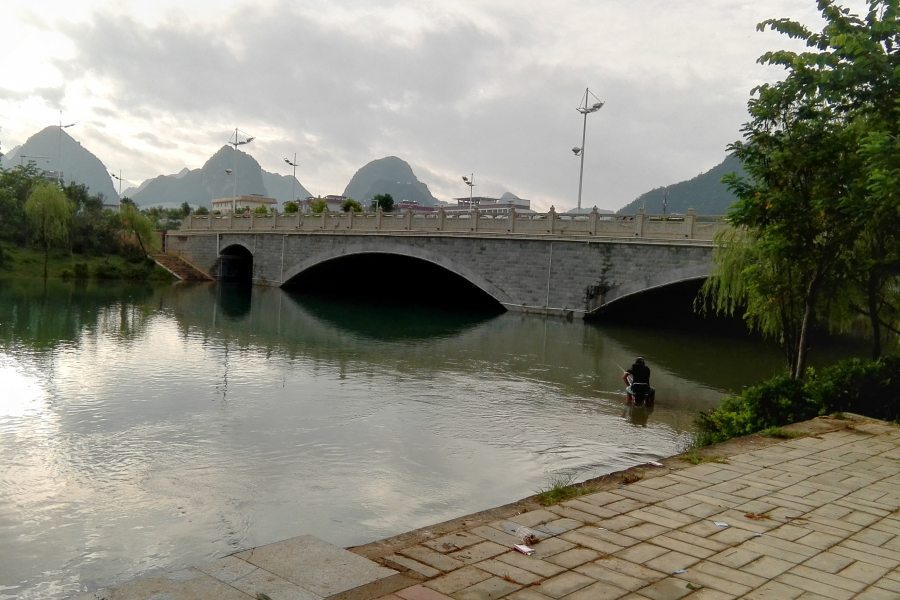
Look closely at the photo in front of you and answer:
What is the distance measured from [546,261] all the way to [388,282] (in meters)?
18.1

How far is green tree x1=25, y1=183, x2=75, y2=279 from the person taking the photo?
133ft

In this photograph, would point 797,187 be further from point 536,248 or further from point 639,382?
point 536,248

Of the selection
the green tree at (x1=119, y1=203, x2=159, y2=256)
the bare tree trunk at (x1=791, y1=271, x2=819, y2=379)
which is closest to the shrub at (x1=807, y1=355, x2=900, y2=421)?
the bare tree trunk at (x1=791, y1=271, x2=819, y2=379)

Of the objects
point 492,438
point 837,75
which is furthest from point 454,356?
point 837,75

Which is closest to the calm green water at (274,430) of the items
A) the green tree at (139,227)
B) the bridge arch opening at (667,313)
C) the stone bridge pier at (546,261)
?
the stone bridge pier at (546,261)

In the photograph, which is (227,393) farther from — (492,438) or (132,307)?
(132,307)

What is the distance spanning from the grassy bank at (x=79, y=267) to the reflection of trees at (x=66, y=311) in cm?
350

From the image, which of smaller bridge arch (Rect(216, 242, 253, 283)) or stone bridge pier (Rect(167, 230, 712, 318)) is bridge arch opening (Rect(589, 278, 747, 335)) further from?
smaller bridge arch (Rect(216, 242, 253, 283))

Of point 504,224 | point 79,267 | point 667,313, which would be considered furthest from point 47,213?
point 667,313

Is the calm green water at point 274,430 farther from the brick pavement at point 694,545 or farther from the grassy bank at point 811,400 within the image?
the brick pavement at point 694,545

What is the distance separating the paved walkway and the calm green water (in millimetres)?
1959

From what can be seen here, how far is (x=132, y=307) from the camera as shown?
27.6m

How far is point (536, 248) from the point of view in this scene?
31203mm

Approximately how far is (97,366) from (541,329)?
1526cm
